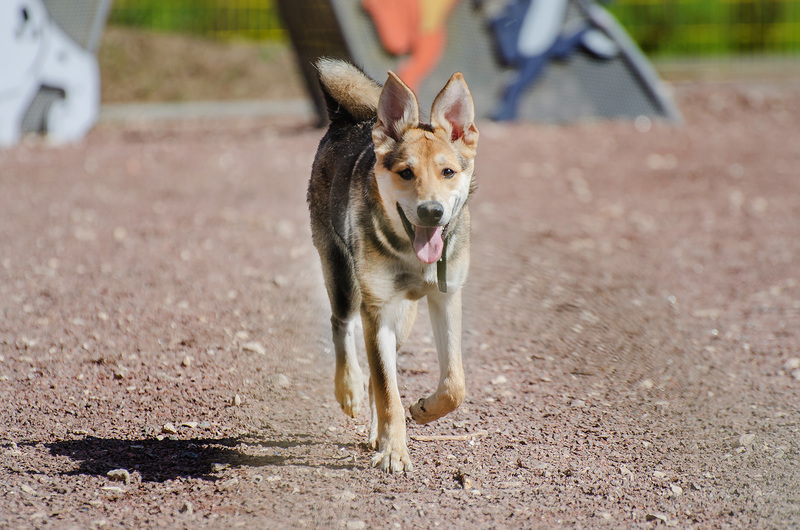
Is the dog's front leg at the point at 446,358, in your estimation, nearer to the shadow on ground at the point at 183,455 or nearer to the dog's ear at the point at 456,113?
the shadow on ground at the point at 183,455

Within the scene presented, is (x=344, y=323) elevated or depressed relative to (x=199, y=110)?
elevated

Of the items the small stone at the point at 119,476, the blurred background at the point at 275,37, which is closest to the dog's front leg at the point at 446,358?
the small stone at the point at 119,476

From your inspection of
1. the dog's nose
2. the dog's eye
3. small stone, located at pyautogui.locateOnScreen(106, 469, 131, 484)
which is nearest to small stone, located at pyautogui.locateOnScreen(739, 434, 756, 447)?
the dog's nose

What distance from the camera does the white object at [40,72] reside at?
1154cm

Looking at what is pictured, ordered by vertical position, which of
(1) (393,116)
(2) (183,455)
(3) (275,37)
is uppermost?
(1) (393,116)

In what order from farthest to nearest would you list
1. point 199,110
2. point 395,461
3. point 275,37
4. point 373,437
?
1. point 275,37
2. point 199,110
3. point 373,437
4. point 395,461

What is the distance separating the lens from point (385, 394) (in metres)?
3.74

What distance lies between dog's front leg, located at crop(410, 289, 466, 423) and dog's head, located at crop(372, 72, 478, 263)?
325 mm

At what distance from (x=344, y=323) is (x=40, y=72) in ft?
30.7

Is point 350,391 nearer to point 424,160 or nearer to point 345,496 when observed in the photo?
point 345,496

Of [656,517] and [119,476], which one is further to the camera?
[119,476]

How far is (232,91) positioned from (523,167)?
8912mm

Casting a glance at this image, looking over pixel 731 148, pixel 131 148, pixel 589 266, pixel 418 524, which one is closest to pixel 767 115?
pixel 731 148

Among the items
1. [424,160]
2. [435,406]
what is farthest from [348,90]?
[435,406]
